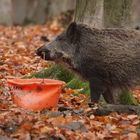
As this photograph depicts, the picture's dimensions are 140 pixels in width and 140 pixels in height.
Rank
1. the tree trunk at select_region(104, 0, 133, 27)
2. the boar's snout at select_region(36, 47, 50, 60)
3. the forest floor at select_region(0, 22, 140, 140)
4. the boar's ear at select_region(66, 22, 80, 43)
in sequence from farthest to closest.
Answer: the tree trunk at select_region(104, 0, 133, 27)
the boar's snout at select_region(36, 47, 50, 60)
the boar's ear at select_region(66, 22, 80, 43)
the forest floor at select_region(0, 22, 140, 140)

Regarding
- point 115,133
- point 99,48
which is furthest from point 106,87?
point 115,133

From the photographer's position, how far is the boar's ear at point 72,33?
8.81 meters

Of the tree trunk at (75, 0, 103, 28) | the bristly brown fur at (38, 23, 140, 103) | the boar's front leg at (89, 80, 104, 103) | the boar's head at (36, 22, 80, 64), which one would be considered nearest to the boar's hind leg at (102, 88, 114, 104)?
the bristly brown fur at (38, 23, 140, 103)

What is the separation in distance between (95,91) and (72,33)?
102 centimetres

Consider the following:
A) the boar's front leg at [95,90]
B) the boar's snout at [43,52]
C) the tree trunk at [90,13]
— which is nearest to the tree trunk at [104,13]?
the tree trunk at [90,13]

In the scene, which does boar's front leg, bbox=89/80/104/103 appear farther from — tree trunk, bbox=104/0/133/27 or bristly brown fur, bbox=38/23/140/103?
tree trunk, bbox=104/0/133/27

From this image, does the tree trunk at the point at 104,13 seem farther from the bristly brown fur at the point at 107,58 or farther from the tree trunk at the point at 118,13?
the bristly brown fur at the point at 107,58

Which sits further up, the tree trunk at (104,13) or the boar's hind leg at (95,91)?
the tree trunk at (104,13)

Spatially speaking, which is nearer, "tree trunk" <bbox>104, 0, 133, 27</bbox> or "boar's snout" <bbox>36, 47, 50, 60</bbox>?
"boar's snout" <bbox>36, 47, 50, 60</bbox>

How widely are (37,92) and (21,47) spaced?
672cm

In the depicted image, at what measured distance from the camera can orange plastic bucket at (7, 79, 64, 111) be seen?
26.1ft

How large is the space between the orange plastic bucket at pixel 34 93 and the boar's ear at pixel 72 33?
1064mm

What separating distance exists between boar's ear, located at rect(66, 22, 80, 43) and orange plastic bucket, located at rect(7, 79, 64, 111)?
3.49ft

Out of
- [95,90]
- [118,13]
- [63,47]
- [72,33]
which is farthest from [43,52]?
[118,13]
